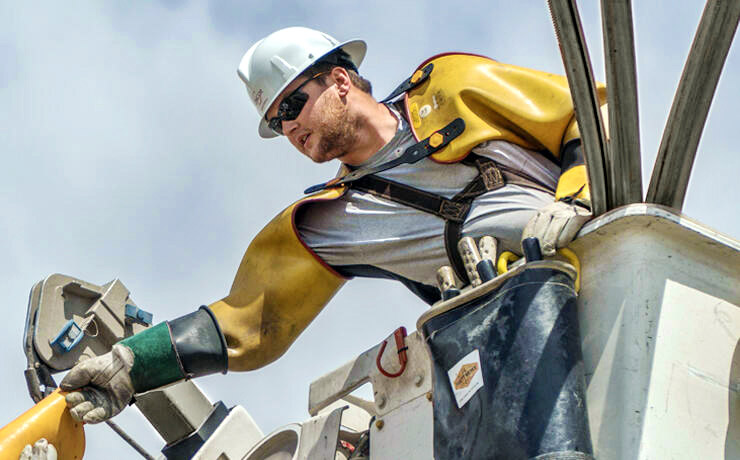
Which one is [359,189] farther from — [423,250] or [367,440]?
[367,440]

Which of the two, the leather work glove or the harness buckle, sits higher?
the harness buckle

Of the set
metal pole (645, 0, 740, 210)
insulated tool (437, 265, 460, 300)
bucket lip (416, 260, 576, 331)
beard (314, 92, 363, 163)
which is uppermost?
beard (314, 92, 363, 163)

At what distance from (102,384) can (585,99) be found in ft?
7.16

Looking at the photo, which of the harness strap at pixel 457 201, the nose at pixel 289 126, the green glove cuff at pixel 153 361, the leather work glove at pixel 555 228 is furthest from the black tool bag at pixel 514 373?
the nose at pixel 289 126

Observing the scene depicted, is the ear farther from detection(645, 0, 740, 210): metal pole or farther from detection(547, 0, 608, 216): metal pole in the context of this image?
detection(645, 0, 740, 210): metal pole

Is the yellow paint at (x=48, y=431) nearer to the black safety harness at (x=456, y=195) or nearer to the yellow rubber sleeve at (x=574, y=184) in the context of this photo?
the black safety harness at (x=456, y=195)

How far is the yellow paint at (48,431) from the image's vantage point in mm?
4098

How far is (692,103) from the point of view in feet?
9.86

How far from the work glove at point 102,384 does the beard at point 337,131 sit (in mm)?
1154

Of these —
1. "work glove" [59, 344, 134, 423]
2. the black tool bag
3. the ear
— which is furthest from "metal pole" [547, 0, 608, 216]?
"work glove" [59, 344, 134, 423]

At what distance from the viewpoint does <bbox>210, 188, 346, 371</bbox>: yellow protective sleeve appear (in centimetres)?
475

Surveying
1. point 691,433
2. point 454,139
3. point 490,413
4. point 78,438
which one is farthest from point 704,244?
point 78,438

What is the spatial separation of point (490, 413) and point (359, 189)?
6.42 ft

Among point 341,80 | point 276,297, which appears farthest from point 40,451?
point 341,80
